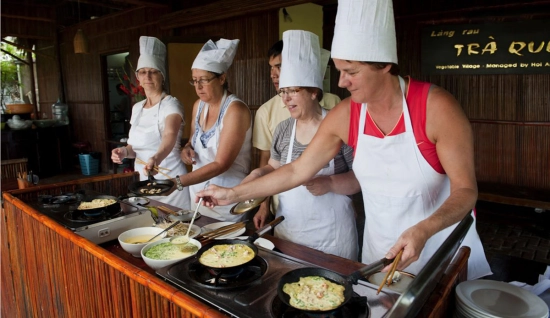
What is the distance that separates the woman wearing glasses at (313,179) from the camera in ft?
7.14

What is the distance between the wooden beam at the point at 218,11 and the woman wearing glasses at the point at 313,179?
98.7 inches

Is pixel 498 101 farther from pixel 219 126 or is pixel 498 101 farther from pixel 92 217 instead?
pixel 92 217

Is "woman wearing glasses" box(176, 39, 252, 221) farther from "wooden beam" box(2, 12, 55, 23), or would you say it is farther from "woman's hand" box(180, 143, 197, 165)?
"wooden beam" box(2, 12, 55, 23)

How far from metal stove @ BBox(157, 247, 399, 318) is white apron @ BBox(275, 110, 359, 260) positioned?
0.75 meters

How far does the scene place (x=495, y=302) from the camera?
1.24 metres

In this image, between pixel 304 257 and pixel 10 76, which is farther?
pixel 10 76

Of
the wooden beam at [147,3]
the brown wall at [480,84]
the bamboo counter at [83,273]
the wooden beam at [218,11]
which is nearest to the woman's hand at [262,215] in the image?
the bamboo counter at [83,273]

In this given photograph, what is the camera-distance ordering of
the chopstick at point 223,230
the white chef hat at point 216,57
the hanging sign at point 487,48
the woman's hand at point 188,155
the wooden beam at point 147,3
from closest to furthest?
the chopstick at point 223,230 < the white chef hat at point 216,57 < the woman's hand at point 188,155 < the hanging sign at point 487,48 < the wooden beam at point 147,3

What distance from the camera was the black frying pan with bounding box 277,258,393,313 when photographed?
1.12m

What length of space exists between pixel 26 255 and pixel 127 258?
1.03 meters

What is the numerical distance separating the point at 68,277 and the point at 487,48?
4.73 meters

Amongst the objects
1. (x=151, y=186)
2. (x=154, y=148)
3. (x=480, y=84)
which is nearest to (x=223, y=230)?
(x=151, y=186)

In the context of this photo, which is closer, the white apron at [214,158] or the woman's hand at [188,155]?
the white apron at [214,158]

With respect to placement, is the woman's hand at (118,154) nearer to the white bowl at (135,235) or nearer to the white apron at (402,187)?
the white bowl at (135,235)
